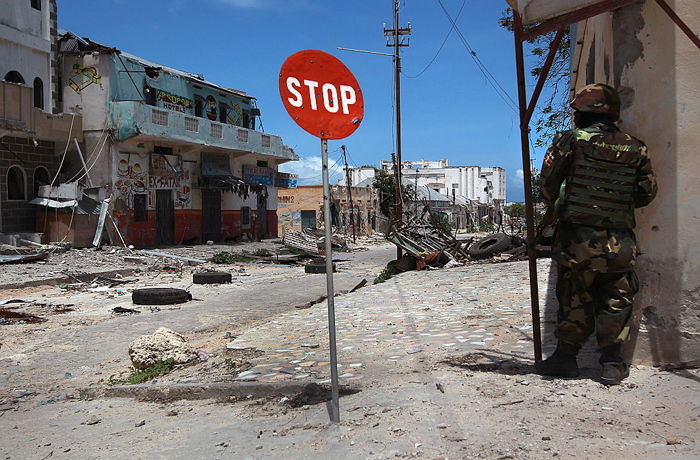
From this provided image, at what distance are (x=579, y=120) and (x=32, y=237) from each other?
2037cm

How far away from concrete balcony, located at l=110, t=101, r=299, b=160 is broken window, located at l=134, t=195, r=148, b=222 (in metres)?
2.63

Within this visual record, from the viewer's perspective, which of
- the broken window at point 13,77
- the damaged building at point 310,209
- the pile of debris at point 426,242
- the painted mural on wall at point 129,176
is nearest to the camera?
the pile of debris at point 426,242

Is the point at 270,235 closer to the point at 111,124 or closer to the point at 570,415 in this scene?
the point at 111,124

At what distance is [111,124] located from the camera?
2319 cm

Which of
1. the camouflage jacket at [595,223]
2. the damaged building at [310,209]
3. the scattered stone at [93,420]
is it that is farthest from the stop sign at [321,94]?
the damaged building at [310,209]

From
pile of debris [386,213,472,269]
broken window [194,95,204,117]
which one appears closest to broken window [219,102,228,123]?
broken window [194,95,204,117]

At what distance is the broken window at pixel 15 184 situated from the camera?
20.9 m

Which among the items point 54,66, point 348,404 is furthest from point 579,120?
point 54,66

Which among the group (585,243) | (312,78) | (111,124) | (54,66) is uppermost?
(54,66)

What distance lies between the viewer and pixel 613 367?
359cm

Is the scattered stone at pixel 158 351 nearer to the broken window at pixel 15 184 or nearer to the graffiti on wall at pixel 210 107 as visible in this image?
the broken window at pixel 15 184

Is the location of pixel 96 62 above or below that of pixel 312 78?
above

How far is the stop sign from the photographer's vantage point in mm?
3479

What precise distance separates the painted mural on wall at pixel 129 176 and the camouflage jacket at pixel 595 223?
22.1m
